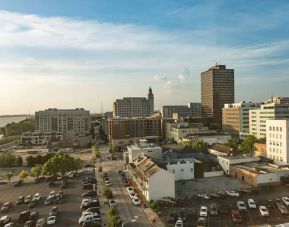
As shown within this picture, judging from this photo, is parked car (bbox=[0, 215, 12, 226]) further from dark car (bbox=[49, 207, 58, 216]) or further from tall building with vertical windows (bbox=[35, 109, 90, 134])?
tall building with vertical windows (bbox=[35, 109, 90, 134])

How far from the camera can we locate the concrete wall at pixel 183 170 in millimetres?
51312

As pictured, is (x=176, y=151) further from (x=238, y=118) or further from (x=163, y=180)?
(x=238, y=118)

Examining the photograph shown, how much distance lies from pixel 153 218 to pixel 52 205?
45.3 feet

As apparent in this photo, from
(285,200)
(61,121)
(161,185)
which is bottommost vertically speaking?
(285,200)

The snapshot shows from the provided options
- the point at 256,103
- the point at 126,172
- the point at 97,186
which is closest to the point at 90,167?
the point at 126,172

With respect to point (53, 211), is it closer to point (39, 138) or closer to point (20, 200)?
point (20, 200)

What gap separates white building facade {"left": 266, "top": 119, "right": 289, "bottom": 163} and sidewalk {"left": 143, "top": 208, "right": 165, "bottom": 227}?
31373mm

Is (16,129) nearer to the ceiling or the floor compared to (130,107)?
nearer to the floor

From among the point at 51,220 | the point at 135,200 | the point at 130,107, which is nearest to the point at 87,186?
the point at 135,200

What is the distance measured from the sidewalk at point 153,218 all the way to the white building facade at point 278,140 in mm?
31373

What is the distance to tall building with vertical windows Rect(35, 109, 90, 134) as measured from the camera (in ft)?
439

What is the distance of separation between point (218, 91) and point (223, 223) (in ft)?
434

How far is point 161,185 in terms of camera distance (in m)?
41.3

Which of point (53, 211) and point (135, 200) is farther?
point (135, 200)
